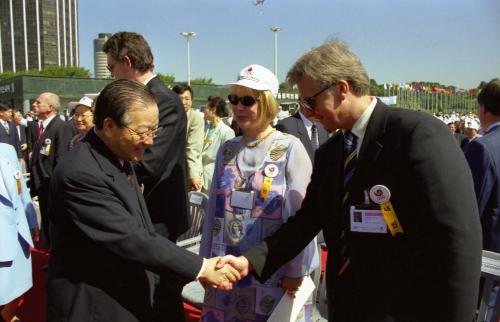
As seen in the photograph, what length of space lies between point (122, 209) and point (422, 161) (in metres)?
1.18

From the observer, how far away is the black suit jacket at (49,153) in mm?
5492

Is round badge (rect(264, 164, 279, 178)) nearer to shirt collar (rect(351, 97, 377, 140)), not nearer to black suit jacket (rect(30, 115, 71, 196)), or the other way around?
shirt collar (rect(351, 97, 377, 140))

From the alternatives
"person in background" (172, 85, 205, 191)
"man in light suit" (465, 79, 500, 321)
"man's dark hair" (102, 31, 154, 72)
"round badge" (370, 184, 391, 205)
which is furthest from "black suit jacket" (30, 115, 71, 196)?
"round badge" (370, 184, 391, 205)

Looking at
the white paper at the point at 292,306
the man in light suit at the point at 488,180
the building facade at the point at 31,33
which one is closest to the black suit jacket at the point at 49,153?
the white paper at the point at 292,306

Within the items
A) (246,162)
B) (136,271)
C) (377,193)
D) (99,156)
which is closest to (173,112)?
(246,162)

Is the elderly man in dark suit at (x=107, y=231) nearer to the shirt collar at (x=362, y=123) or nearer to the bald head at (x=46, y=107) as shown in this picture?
the shirt collar at (x=362, y=123)

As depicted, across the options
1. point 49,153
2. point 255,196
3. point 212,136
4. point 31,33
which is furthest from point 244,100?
point 31,33

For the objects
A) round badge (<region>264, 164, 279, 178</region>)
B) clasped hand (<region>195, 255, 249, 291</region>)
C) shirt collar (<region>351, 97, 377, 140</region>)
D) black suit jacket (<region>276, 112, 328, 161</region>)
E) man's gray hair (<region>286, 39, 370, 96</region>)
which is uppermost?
man's gray hair (<region>286, 39, 370, 96</region>)

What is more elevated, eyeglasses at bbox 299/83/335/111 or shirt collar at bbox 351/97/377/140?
eyeglasses at bbox 299/83/335/111

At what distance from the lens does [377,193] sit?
1.66 metres

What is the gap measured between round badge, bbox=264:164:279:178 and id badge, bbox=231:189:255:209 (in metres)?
0.13

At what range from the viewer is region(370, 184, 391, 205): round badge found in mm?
1640

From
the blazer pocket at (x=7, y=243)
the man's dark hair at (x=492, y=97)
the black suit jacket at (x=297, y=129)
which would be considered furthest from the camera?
the black suit jacket at (x=297, y=129)

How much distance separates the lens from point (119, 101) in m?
1.88
